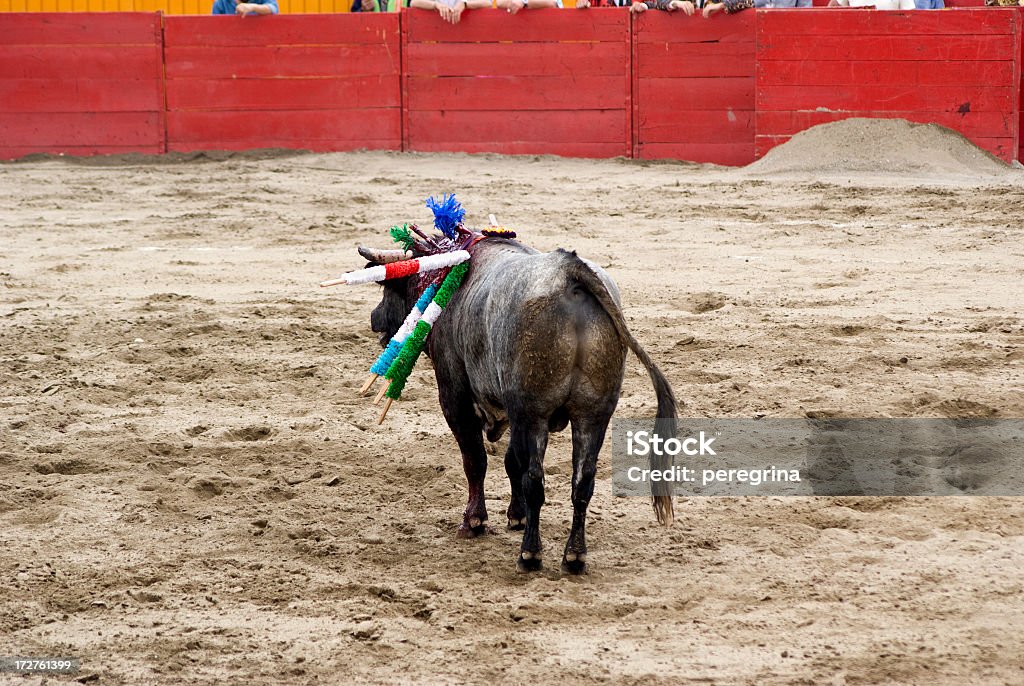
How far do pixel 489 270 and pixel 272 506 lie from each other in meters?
1.23

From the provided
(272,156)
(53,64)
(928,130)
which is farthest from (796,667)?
(53,64)

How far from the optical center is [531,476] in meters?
3.73

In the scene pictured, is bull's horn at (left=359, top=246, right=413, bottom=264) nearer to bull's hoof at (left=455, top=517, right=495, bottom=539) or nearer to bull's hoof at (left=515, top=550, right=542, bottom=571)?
bull's hoof at (left=455, top=517, right=495, bottom=539)

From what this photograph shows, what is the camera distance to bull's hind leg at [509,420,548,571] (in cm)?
371

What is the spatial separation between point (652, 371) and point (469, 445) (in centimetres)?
81

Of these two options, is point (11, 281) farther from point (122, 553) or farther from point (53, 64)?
point (53, 64)

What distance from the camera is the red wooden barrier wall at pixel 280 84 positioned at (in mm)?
12117

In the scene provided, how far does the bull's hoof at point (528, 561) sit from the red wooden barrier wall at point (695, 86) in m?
8.57

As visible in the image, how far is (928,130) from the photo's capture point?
11.0 m

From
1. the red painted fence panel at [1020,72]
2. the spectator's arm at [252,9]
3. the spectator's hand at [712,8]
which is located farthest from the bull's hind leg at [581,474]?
the spectator's arm at [252,9]

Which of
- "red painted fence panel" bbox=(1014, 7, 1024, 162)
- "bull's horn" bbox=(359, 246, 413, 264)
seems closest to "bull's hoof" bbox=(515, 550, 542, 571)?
"bull's horn" bbox=(359, 246, 413, 264)

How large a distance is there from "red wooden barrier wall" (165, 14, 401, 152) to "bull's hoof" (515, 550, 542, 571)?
28.8 ft

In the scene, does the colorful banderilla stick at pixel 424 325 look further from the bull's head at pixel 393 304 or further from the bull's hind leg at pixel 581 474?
the bull's hind leg at pixel 581 474

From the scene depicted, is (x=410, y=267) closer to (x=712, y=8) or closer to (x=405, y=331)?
(x=405, y=331)
